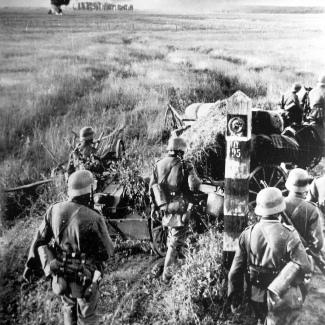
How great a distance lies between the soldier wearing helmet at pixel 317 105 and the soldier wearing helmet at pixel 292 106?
152 millimetres

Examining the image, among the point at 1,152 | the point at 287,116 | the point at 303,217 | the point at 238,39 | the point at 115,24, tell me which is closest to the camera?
the point at 303,217

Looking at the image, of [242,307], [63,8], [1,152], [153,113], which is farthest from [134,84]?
[242,307]

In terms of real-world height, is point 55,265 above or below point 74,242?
below

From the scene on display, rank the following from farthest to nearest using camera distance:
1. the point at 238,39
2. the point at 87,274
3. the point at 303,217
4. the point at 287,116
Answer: the point at 287,116
the point at 238,39
the point at 303,217
the point at 87,274

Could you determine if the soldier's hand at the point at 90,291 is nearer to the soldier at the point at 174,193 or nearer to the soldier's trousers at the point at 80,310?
the soldier's trousers at the point at 80,310

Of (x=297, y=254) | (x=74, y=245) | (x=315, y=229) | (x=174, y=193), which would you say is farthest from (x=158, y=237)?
(x=297, y=254)

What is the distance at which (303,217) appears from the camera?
3391mm

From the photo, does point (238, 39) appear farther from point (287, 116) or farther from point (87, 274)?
point (87, 274)

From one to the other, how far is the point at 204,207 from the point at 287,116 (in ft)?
6.72

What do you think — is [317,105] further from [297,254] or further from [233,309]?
[233,309]

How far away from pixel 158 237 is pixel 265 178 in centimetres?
157

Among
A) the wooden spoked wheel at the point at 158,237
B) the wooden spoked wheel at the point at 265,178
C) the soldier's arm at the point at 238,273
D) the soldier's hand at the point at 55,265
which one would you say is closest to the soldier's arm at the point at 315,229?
the soldier's arm at the point at 238,273

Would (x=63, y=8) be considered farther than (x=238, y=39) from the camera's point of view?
No

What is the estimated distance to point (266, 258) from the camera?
2994mm
